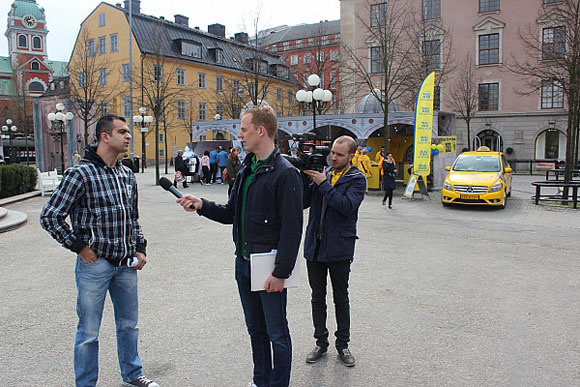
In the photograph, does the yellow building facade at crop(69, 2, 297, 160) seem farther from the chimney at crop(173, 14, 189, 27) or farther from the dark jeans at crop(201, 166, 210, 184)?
the dark jeans at crop(201, 166, 210, 184)

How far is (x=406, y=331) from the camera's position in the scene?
4645 millimetres

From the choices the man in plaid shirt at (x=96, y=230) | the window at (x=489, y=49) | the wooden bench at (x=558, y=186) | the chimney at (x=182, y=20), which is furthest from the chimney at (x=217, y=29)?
the man in plaid shirt at (x=96, y=230)

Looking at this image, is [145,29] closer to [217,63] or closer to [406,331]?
[217,63]

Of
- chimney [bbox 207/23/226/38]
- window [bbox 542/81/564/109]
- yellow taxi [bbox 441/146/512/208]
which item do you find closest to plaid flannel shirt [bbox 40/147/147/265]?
yellow taxi [bbox 441/146/512/208]

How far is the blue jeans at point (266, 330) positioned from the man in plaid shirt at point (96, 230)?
0.88 m

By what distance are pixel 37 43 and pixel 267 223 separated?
101m

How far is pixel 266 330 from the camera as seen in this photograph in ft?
10.7

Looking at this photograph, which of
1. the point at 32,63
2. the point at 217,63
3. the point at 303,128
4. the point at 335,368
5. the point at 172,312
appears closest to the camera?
the point at 335,368

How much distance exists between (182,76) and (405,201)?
126 ft

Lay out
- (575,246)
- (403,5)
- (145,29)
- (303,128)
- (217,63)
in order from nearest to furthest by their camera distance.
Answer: (575,246), (303,128), (403,5), (145,29), (217,63)

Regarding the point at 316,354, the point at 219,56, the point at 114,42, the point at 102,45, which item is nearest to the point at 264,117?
the point at 316,354

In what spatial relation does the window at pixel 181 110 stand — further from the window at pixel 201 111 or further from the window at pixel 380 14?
the window at pixel 380 14

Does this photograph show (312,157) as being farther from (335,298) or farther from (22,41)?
(22,41)

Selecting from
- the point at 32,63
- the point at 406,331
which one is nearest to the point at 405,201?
the point at 406,331
